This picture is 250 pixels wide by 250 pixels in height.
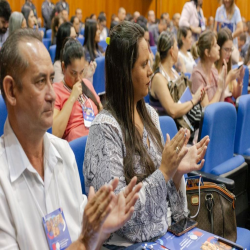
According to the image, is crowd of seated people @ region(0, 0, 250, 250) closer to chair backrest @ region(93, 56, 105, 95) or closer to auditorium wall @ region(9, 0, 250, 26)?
chair backrest @ region(93, 56, 105, 95)

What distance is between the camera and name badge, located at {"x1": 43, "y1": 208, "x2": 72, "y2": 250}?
3.82 feet

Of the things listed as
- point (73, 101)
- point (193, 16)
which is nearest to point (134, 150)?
point (73, 101)

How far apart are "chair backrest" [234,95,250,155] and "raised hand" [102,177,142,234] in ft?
5.66

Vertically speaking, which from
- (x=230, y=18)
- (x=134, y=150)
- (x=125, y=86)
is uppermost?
(x=125, y=86)

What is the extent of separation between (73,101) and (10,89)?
119 centimetres

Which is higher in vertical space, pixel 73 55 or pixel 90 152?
pixel 73 55

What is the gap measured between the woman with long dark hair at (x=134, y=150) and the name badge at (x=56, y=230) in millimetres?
297

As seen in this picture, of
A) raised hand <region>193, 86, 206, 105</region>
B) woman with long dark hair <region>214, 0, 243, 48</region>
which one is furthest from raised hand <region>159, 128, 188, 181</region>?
woman with long dark hair <region>214, 0, 243, 48</region>

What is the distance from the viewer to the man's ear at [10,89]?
1117mm

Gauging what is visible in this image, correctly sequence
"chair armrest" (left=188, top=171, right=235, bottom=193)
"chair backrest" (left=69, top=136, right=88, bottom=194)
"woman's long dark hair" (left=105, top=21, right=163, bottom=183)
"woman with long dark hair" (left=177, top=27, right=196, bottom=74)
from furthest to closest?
"woman with long dark hair" (left=177, top=27, right=196, bottom=74) < "chair armrest" (left=188, top=171, right=235, bottom=193) < "chair backrest" (left=69, top=136, right=88, bottom=194) < "woman's long dark hair" (left=105, top=21, right=163, bottom=183)

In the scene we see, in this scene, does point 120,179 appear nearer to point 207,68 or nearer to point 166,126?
point 166,126

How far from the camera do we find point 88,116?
2436mm

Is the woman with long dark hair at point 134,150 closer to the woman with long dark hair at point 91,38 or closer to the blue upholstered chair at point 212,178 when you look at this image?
the blue upholstered chair at point 212,178

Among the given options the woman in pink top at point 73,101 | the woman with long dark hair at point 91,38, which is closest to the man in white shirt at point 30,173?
the woman in pink top at point 73,101
